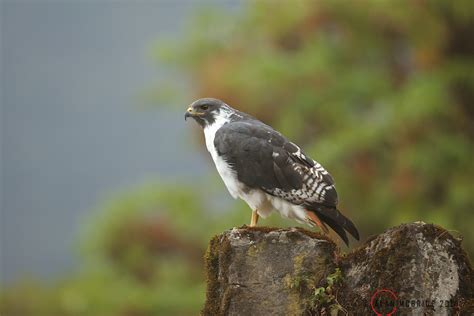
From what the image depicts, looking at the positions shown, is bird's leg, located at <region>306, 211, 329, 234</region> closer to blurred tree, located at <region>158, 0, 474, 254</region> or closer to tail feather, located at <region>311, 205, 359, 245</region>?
tail feather, located at <region>311, 205, 359, 245</region>

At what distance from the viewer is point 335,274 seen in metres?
5.02

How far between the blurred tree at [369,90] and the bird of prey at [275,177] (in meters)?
8.10

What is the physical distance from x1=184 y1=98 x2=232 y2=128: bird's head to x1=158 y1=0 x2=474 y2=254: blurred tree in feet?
25.8

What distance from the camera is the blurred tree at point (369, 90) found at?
14.3m

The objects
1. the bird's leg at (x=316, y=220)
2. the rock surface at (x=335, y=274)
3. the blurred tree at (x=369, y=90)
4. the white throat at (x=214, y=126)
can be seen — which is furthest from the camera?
the blurred tree at (x=369, y=90)

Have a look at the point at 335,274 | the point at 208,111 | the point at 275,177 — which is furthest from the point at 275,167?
the point at 335,274

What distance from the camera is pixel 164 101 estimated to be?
17141 millimetres

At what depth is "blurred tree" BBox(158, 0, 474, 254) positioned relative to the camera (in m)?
14.3

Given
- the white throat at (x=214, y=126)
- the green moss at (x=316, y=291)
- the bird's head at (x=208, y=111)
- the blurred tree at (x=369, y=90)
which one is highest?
the blurred tree at (x=369, y=90)

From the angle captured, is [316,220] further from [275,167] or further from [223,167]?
[223,167]

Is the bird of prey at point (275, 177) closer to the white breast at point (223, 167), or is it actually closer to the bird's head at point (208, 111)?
the white breast at point (223, 167)

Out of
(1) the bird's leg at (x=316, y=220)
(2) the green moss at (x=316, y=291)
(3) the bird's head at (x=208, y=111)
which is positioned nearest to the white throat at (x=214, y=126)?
(3) the bird's head at (x=208, y=111)

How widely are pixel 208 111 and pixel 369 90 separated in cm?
953

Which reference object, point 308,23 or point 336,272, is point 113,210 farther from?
point 336,272
